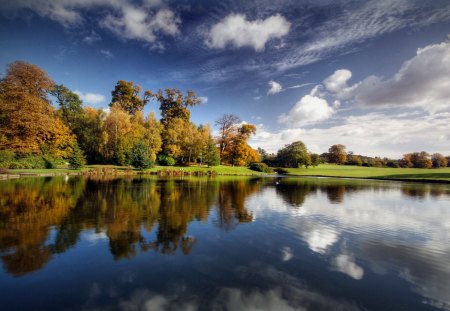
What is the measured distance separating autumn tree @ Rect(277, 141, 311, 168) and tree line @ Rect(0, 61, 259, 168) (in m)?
17.3

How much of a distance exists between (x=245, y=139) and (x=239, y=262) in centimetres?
6113

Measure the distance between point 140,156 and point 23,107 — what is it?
→ 19.4 meters

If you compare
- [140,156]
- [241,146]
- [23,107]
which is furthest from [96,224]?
[241,146]

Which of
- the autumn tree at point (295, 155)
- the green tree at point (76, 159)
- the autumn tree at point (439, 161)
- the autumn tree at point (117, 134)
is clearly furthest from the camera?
the autumn tree at point (439, 161)

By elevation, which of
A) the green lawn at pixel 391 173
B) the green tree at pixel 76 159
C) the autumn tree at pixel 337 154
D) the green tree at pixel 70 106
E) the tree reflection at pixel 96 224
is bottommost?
the tree reflection at pixel 96 224

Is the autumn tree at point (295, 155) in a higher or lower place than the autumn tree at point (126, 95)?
lower

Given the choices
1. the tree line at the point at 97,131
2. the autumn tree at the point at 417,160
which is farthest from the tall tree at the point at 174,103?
the autumn tree at the point at 417,160

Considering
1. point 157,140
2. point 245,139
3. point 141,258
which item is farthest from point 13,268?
point 245,139

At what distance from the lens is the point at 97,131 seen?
52531 mm

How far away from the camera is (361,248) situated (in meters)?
8.23

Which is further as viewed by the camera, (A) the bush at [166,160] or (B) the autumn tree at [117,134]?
(A) the bush at [166,160]

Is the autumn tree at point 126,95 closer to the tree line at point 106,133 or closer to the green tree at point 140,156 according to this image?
the tree line at point 106,133

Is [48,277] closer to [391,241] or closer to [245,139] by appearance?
[391,241]

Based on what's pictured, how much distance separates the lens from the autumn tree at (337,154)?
102 m
